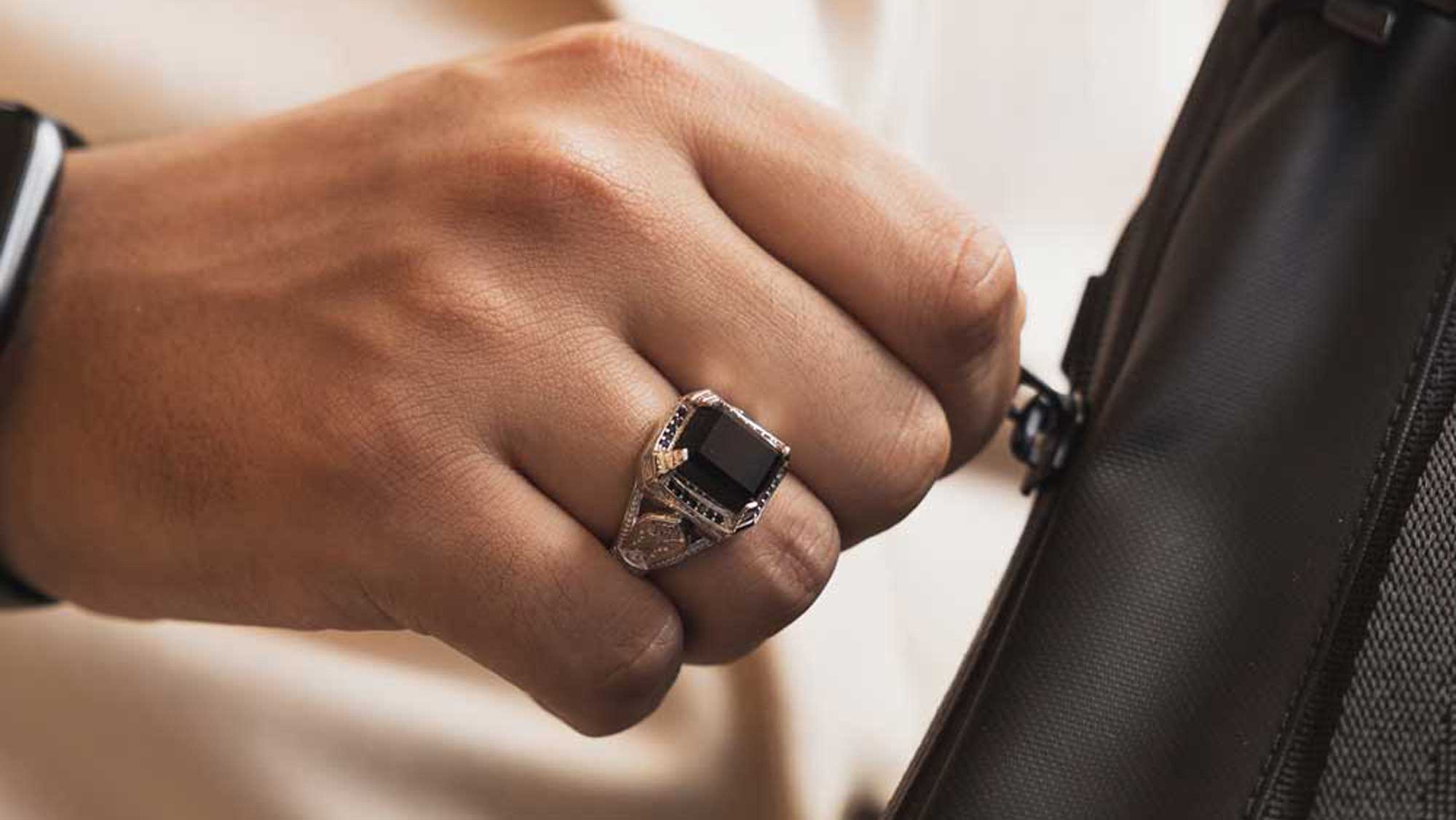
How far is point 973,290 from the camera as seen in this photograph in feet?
1.61

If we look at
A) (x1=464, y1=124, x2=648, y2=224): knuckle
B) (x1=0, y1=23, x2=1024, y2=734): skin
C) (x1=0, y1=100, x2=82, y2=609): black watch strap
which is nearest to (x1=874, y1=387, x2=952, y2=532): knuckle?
(x1=0, y1=23, x2=1024, y2=734): skin

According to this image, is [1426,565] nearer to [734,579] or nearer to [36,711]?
[734,579]

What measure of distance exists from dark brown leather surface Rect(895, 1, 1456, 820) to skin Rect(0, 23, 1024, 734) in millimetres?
62

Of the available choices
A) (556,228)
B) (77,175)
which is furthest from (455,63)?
(77,175)

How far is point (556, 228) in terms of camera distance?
0.51m

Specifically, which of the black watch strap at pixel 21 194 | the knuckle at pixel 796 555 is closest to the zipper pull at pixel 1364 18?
the knuckle at pixel 796 555

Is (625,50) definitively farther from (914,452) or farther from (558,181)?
(914,452)

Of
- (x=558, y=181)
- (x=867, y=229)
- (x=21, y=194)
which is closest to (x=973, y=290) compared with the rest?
(x=867, y=229)

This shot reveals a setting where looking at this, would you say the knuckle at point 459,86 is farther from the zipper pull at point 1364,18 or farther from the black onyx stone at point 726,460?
the zipper pull at point 1364,18

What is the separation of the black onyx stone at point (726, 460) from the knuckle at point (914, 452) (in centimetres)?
5

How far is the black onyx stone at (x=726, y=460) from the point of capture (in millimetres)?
463

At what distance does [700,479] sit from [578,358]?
66 mm

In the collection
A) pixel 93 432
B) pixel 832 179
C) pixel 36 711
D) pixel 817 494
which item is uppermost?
pixel 832 179

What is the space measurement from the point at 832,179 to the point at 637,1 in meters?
0.35
